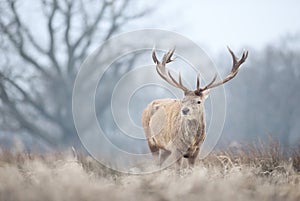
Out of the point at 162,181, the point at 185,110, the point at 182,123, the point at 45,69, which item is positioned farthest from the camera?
the point at 45,69

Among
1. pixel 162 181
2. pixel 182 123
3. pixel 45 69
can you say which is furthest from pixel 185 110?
pixel 45 69

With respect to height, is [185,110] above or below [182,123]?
above

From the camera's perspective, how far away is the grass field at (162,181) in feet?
20.5

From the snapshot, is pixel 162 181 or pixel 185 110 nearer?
pixel 162 181

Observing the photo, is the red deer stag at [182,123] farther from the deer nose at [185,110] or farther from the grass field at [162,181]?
the grass field at [162,181]

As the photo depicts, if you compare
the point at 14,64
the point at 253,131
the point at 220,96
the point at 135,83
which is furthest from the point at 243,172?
the point at 253,131

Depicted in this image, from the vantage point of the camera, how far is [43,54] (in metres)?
22.2

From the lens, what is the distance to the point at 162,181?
6871mm

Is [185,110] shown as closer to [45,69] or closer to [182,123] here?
[182,123]

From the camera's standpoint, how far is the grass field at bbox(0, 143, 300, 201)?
6250 mm

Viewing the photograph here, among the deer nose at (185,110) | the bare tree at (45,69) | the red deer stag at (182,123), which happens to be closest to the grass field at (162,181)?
the red deer stag at (182,123)

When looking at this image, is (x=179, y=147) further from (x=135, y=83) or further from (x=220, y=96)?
(x=135, y=83)

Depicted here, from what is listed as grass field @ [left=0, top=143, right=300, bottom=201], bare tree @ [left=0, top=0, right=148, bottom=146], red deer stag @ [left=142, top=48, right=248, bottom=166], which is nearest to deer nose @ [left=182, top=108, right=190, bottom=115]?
red deer stag @ [left=142, top=48, right=248, bottom=166]

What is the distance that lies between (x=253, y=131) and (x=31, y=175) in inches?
1245
